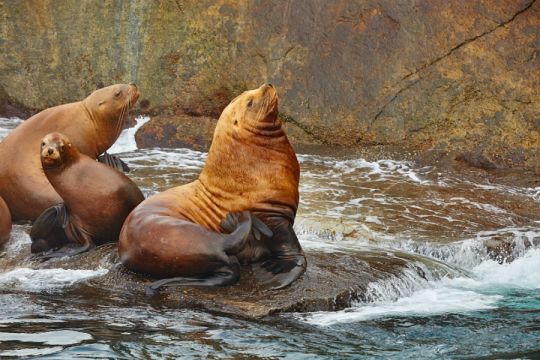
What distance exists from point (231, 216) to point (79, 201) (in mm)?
1426

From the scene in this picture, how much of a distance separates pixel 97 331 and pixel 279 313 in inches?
45.3

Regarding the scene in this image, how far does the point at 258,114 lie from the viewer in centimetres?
703

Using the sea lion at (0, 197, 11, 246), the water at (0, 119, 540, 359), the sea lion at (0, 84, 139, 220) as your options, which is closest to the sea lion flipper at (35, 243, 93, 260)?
the water at (0, 119, 540, 359)

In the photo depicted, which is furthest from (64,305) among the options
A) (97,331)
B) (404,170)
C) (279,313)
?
(404,170)

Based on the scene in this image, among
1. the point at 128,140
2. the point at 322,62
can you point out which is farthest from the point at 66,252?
the point at 322,62

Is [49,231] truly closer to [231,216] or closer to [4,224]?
[4,224]

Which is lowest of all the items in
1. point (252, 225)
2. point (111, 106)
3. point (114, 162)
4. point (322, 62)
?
point (252, 225)

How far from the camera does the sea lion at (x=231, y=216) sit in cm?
663

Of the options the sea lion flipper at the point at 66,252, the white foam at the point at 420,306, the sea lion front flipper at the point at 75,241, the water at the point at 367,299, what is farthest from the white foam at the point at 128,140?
the white foam at the point at 420,306

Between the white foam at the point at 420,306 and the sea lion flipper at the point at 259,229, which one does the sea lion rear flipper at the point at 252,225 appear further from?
the white foam at the point at 420,306

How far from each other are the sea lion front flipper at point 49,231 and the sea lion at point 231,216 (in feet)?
3.14

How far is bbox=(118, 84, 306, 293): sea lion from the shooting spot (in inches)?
261

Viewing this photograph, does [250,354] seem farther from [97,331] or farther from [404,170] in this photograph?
[404,170]

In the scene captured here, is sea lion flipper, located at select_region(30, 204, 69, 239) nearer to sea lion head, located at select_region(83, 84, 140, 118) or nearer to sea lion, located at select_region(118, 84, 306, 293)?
sea lion, located at select_region(118, 84, 306, 293)
